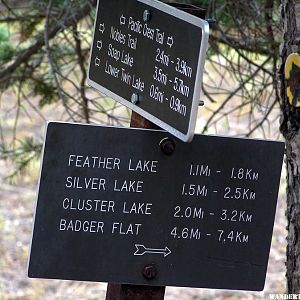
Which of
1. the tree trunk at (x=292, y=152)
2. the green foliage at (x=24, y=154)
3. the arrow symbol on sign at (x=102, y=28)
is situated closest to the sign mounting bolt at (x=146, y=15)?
the arrow symbol on sign at (x=102, y=28)

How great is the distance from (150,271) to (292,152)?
→ 413 mm

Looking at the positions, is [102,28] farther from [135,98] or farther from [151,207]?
[151,207]

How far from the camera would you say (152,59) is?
5.41ft

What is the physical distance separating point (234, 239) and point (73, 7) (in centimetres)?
204

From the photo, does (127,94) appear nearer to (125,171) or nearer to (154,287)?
(125,171)

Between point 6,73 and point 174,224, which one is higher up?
point 6,73

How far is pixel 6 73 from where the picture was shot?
3871mm

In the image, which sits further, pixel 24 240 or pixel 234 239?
pixel 24 240

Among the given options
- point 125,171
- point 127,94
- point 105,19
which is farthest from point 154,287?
point 105,19

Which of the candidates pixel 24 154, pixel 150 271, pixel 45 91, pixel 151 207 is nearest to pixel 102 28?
pixel 151 207

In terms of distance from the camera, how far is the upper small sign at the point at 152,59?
1.50m

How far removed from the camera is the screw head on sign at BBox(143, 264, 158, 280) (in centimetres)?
164

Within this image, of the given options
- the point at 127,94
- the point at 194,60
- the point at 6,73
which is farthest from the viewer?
the point at 6,73

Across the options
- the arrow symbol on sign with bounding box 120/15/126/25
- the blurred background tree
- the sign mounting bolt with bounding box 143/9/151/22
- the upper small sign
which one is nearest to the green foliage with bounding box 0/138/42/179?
the blurred background tree
